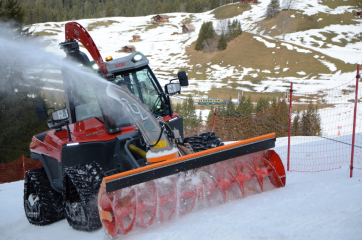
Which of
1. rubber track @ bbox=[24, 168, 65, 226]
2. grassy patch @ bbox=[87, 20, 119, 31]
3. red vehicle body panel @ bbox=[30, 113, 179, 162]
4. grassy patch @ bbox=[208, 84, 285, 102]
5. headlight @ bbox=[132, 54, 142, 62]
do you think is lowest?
grassy patch @ bbox=[208, 84, 285, 102]

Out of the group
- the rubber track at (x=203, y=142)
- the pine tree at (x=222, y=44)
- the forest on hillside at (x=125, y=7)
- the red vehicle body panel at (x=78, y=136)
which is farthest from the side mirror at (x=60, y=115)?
the forest on hillside at (x=125, y=7)

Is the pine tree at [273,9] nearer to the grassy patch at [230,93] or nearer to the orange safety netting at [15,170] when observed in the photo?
the grassy patch at [230,93]

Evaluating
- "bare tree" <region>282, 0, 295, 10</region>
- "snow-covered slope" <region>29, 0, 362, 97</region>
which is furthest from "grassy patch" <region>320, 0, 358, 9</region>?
"bare tree" <region>282, 0, 295, 10</region>

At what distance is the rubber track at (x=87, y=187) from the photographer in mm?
3850

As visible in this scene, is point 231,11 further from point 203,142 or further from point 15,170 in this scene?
point 203,142

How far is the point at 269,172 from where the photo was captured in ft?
15.4

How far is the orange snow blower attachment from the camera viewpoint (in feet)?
11.9

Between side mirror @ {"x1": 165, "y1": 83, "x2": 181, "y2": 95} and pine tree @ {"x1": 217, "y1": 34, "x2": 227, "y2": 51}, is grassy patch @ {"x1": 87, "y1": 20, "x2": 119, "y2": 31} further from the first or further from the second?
side mirror @ {"x1": 165, "y1": 83, "x2": 181, "y2": 95}

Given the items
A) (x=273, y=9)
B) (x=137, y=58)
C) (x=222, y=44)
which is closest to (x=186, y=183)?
(x=137, y=58)

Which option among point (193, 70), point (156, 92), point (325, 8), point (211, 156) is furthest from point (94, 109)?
point (325, 8)

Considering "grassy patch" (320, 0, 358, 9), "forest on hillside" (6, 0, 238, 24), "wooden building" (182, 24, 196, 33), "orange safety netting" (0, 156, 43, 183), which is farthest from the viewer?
"forest on hillside" (6, 0, 238, 24)

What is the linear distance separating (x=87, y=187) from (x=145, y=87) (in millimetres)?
2111

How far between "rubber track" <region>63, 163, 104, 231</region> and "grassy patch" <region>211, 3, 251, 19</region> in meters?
108

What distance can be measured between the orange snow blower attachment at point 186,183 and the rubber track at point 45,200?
6.22ft
